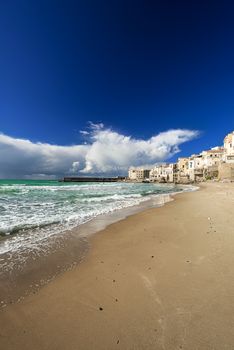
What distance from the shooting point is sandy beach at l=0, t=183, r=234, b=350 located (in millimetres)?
2230

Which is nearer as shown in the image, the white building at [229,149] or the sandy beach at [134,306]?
the sandy beach at [134,306]

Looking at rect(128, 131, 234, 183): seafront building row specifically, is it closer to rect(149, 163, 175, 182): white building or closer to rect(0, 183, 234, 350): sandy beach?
rect(149, 163, 175, 182): white building

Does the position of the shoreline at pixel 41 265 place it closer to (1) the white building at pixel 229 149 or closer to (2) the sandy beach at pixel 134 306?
(2) the sandy beach at pixel 134 306

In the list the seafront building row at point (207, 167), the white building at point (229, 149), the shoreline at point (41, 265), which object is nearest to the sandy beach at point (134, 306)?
the shoreline at point (41, 265)

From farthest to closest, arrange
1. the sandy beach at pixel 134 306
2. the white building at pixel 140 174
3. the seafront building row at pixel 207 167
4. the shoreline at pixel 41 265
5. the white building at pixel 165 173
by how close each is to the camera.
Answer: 1. the white building at pixel 140 174
2. the white building at pixel 165 173
3. the seafront building row at pixel 207 167
4. the shoreline at pixel 41 265
5. the sandy beach at pixel 134 306

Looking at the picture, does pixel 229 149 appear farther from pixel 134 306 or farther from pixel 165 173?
pixel 134 306

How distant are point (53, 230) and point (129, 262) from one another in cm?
416

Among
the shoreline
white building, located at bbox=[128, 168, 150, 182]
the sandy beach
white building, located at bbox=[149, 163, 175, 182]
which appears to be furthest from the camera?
white building, located at bbox=[128, 168, 150, 182]

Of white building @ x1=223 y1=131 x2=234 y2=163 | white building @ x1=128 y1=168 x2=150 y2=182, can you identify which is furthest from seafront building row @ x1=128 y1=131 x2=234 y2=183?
white building @ x1=128 y1=168 x2=150 y2=182

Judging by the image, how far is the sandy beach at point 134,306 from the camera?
2230 mm

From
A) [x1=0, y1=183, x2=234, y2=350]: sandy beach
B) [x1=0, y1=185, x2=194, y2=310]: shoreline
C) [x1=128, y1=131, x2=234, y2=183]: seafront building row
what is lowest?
[x1=0, y1=185, x2=194, y2=310]: shoreline

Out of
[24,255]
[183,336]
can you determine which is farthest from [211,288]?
[24,255]

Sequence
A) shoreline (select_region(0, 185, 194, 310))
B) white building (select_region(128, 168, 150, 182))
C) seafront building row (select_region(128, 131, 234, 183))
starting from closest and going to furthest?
shoreline (select_region(0, 185, 194, 310))
seafront building row (select_region(128, 131, 234, 183))
white building (select_region(128, 168, 150, 182))

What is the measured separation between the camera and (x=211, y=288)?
10.5ft
